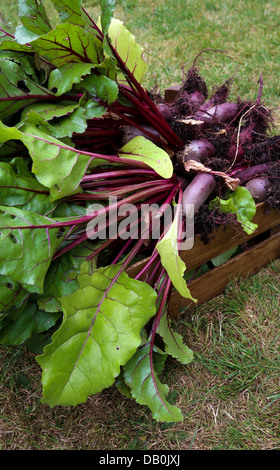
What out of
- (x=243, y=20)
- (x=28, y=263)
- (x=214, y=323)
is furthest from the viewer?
(x=243, y=20)

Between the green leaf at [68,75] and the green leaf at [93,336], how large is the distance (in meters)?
0.66

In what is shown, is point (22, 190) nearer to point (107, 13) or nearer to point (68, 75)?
point (68, 75)

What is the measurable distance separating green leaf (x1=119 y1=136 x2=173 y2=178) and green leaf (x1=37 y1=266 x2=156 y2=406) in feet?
1.32

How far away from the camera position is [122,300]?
1507 millimetres

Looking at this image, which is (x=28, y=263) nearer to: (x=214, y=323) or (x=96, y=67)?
(x=96, y=67)

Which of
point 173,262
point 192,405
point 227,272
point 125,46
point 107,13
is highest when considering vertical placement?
point 107,13

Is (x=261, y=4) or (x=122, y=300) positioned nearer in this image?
(x=122, y=300)

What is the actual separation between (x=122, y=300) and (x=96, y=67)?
2.77 ft

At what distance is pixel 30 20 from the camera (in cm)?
150

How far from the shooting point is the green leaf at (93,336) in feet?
4.51

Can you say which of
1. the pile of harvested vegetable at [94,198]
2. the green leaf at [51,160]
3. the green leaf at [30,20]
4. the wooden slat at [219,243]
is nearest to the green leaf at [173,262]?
the pile of harvested vegetable at [94,198]

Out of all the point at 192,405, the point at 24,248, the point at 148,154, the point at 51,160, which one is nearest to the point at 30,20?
the point at 51,160

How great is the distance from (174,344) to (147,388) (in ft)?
0.74

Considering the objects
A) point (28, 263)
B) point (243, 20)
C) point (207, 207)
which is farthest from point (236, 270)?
point (243, 20)
